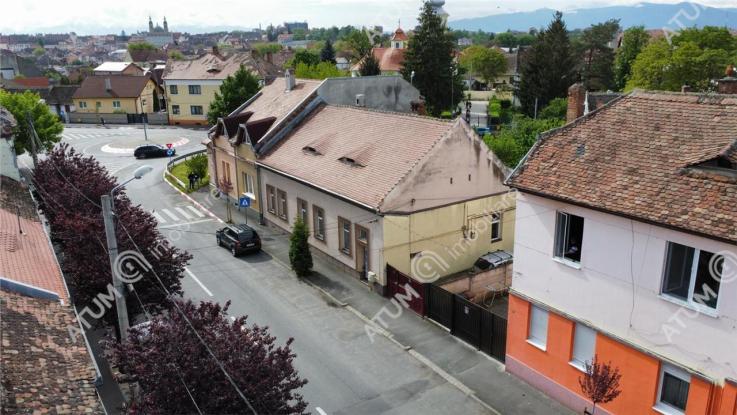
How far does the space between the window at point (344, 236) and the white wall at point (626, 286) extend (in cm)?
1059

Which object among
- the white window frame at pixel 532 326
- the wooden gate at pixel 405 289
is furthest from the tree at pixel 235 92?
the white window frame at pixel 532 326

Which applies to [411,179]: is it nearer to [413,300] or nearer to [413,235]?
[413,235]

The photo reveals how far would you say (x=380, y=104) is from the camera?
38844 mm

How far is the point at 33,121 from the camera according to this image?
41.5m

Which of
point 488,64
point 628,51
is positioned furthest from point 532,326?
point 488,64

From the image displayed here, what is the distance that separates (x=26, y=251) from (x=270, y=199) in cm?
1523

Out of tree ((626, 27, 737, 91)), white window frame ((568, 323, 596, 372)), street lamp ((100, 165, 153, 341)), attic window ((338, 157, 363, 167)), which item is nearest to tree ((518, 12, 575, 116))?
tree ((626, 27, 737, 91))

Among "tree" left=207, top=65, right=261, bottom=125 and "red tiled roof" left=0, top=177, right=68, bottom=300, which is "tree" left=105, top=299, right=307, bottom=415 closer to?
"red tiled roof" left=0, top=177, right=68, bottom=300

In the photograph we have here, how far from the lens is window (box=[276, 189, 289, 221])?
31331mm

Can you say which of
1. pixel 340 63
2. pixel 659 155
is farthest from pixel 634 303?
pixel 340 63

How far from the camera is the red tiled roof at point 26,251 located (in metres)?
16.8

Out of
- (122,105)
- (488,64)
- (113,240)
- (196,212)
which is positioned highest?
(488,64)

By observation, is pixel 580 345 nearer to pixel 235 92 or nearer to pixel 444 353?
pixel 444 353

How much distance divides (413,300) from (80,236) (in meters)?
12.4
